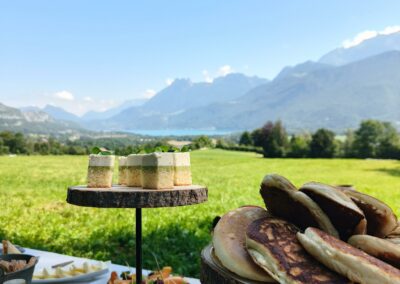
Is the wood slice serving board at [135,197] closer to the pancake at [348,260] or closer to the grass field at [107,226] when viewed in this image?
the pancake at [348,260]

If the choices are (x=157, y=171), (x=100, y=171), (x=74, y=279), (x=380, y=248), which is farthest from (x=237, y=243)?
(x=74, y=279)

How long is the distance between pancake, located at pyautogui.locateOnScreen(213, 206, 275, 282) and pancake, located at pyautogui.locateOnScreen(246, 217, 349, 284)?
0.15 ft

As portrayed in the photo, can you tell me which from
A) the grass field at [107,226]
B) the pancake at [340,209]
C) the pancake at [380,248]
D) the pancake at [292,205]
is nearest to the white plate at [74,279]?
the grass field at [107,226]

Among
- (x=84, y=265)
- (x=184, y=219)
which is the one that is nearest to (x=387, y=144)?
(x=184, y=219)

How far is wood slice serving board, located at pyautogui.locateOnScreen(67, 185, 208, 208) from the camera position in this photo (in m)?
3.18

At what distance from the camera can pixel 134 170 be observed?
3699 millimetres

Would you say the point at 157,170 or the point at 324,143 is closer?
the point at 157,170

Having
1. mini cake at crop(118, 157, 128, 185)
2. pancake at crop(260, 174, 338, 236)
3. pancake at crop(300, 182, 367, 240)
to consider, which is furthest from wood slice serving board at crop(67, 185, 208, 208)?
pancake at crop(300, 182, 367, 240)

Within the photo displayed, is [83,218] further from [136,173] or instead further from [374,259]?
[374,259]

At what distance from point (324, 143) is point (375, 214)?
4547cm

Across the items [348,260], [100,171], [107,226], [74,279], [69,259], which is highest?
[100,171]

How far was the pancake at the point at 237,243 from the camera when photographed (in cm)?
158

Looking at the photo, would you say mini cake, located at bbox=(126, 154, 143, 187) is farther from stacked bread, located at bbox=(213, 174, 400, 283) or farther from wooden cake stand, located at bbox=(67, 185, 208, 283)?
stacked bread, located at bbox=(213, 174, 400, 283)

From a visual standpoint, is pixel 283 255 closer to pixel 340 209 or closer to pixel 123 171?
pixel 340 209
